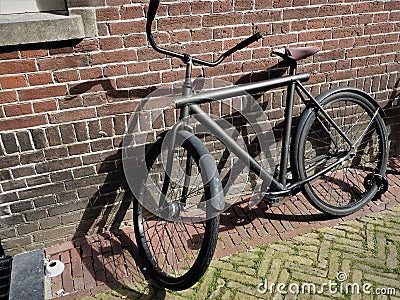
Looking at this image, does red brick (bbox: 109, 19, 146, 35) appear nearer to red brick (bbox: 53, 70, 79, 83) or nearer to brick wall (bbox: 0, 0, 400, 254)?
brick wall (bbox: 0, 0, 400, 254)

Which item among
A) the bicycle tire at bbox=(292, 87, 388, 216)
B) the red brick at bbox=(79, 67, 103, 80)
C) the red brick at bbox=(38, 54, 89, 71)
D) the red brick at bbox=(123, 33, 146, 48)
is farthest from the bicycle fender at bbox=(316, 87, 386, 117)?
the red brick at bbox=(38, 54, 89, 71)

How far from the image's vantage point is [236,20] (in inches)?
110

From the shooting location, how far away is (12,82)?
96.1 inches

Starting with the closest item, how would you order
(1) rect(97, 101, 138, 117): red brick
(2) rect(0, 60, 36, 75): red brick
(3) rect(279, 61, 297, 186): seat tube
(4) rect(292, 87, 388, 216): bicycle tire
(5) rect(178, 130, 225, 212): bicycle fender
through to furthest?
(5) rect(178, 130, 225, 212): bicycle fender < (2) rect(0, 60, 36, 75): red brick < (1) rect(97, 101, 138, 117): red brick < (3) rect(279, 61, 297, 186): seat tube < (4) rect(292, 87, 388, 216): bicycle tire

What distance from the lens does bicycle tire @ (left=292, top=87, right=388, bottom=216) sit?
299 centimetres

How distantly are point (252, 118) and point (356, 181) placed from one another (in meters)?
1.29

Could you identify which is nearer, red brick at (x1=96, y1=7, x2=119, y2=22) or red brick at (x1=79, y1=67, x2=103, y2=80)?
red brick at (x1=96, y1=7, x2=119, y2=22)

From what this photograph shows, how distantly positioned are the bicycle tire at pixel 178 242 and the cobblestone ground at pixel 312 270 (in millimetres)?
157

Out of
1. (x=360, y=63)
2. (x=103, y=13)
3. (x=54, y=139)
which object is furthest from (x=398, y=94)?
(x=54, y=139)

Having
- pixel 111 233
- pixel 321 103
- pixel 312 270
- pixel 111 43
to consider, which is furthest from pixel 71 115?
pixel 312 270

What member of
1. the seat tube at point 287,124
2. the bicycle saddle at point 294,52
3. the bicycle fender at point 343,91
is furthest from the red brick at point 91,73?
the bicycle fender at point 343,91

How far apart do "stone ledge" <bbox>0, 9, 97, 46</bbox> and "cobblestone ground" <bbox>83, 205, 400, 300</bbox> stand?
1.74m

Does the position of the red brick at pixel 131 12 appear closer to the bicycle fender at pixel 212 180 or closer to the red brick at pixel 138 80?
the red brick at pixel 138 80

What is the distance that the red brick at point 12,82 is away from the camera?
7.95 feet
